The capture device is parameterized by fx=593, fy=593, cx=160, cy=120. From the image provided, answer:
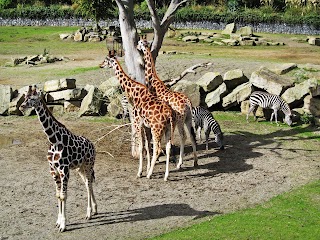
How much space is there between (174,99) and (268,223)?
465 cm

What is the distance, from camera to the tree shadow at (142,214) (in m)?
11.3

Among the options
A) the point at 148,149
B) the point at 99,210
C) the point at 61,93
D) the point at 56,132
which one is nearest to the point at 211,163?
the point at 148,149

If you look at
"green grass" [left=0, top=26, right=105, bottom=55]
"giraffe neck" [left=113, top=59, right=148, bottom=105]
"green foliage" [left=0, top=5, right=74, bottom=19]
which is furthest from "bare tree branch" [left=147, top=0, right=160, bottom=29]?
"green foliage" [left=0, top=5, right=74, bottom=19]

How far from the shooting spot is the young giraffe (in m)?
14.6

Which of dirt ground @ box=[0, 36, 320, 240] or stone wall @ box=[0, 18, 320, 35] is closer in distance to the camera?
dirt ground @ box=[0, 36, 320, 240]

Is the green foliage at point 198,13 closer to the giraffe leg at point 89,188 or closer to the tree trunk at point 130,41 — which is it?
the tree trunk at point 130,41

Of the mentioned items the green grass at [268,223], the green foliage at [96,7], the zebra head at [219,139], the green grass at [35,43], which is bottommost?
the green grass at [268,223]

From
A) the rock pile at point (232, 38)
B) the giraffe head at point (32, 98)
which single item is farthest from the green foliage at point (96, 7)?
the giraffe head at point (32, 98)

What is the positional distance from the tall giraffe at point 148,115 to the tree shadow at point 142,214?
1.85 m

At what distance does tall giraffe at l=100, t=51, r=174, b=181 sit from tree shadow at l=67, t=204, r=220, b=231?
1.85m

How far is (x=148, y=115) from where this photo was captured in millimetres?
13898

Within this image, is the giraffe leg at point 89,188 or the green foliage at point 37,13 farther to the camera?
the green foliage at point 37,13

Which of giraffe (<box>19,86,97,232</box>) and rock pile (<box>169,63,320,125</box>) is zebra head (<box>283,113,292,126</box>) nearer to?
rock pile (<box>169,63,320,125</box>)

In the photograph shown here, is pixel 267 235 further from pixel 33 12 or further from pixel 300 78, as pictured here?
pixel 33 12
